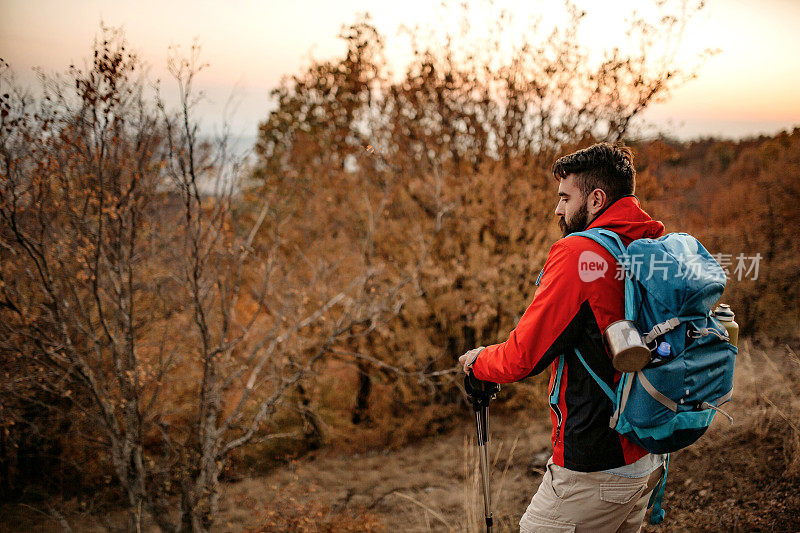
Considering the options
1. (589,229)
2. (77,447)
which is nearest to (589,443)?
(589,229)

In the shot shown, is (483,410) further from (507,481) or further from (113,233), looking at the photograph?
(113,233)

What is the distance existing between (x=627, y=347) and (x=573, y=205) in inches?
22.7

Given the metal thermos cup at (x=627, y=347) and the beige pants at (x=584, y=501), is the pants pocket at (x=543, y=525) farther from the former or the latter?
the metal thermos cup at (x=627, y=347)

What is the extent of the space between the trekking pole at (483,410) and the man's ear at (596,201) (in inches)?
31.9

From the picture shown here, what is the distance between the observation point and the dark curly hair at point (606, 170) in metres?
1.76

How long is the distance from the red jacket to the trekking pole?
1.47 feet

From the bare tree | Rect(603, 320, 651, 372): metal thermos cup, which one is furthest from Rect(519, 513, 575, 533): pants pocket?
the bare tree

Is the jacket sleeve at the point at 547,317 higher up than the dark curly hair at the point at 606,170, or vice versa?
the dark curly hair at the point at 606,170

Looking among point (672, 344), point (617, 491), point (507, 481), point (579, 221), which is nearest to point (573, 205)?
point (579, 221)

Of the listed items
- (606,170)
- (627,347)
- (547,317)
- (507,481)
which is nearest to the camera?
(627,347)

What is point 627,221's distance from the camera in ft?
5.55

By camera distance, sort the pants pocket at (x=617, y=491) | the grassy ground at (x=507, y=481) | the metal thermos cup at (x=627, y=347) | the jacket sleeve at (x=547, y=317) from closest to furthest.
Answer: the metal thermos cup at (x=627, y=347) → the jacket sleeve at (x=547, y=317) → the pants pocket at (x=617, y=491) → the grassy ground at (x=507, y=481)

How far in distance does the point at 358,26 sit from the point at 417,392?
675 centimetres

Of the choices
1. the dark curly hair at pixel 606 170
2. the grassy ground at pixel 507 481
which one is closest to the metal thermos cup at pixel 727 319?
the dark curly hair at pixel 606 170
